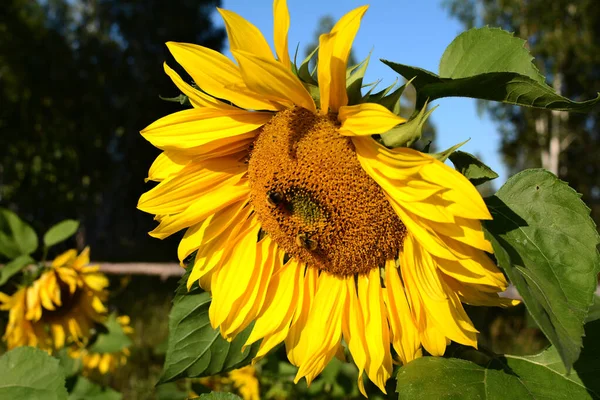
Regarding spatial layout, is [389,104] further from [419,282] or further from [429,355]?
[429,355]

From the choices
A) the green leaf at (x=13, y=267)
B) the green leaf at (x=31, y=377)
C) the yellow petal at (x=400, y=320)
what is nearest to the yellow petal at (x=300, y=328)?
the yellow petal at (x=400, y=320)

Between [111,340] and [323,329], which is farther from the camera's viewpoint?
[111,340]

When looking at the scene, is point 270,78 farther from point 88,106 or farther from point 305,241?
point 88,106

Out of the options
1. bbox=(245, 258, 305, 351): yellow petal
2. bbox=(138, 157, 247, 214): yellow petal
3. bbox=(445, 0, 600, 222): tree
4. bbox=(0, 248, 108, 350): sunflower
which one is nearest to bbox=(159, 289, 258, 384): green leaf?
bbox=(245, 258, 305, 351): yellow petal

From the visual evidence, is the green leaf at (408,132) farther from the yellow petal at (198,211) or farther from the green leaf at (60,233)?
the green leaf at (60,233)

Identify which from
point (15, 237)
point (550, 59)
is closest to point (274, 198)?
point (15, 237)

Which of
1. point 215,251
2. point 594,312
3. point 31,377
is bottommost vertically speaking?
point 31,377

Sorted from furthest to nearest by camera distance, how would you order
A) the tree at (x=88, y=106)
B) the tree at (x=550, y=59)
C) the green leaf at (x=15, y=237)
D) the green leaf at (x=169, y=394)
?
the tree at (x=550, y=59) → the tree at (x=88, y=106) → the green leaf at (x=169, y=394) → the green leaf at (x=15, y=237)

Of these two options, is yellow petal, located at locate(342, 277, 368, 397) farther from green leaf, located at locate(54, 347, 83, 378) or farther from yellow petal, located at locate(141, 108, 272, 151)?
green leaf, located at locate(54, 347, 83, 378)
